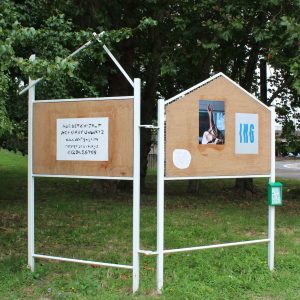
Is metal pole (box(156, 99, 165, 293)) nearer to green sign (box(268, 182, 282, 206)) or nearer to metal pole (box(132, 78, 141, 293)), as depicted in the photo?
metal pole (box(132, 78, 141, 293))

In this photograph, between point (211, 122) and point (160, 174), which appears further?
point (211, 122)

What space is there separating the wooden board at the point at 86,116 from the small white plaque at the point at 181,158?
477 mm

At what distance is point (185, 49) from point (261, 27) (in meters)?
1.73

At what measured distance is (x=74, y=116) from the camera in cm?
632

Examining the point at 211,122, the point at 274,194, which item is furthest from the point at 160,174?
the point at 274,194

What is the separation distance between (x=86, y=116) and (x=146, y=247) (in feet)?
8.97

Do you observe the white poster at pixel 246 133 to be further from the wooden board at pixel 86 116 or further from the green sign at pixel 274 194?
the wooden board at pixel 86 116

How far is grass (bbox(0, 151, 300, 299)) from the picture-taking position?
19.6ft

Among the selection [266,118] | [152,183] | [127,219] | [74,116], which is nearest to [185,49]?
→ [127,219]

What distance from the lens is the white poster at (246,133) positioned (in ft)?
21.8

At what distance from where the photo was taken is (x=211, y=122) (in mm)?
6391

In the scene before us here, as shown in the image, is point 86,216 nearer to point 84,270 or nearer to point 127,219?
point 127,219

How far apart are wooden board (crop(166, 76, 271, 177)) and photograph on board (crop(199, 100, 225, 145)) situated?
0.05 meters

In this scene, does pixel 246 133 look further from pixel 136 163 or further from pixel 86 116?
pixel 86 116
